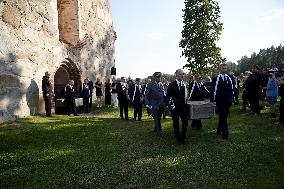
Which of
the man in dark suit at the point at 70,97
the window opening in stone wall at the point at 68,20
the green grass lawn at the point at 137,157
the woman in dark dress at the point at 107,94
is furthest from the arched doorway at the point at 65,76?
the green grass lawn at the point at 137,157

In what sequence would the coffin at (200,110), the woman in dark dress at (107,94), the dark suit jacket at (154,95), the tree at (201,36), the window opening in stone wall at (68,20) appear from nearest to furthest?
the coffin at (200,110) → the dark suit jacket at (154,95) → the window opening in stone wall at (68,20) → the woman in dark dress at (107,94) → the tree at (201,36)

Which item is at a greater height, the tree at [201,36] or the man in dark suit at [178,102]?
the tree at [201,36]

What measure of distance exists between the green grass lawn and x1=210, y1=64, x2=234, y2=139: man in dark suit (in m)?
0.58

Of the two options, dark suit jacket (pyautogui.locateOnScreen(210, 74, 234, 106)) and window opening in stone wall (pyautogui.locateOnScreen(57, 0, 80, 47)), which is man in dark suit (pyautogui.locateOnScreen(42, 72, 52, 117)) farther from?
dark suit jacket (pyautogui.locateOnScreen(210, 74, 234, 106))

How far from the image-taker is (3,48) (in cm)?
1405

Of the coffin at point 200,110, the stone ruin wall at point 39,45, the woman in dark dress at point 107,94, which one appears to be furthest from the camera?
the woman in dark dress at point 107,94

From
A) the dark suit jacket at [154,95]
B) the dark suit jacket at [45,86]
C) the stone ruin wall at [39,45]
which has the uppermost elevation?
the stone ruin wall at [39,45]

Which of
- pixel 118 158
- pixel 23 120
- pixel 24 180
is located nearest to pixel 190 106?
pixel 118 158

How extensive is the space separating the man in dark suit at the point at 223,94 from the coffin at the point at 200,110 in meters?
0.34

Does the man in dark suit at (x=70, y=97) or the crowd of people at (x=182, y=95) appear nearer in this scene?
the crowd of people at (x=182, y=95)

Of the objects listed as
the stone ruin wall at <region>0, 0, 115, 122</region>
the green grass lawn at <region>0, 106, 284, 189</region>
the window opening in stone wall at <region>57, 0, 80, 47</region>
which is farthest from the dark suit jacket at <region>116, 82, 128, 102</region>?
the window opening in stone wall at <region>57, 0, 80, 47</region>

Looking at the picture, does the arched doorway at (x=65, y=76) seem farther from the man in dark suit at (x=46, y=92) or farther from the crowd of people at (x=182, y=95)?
the man in dark suit at (x=46, y=92)

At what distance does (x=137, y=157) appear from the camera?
354 inches

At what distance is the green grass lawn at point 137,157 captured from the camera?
7.20m
